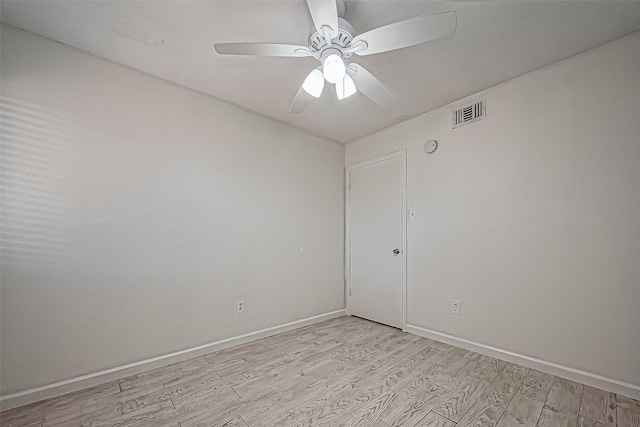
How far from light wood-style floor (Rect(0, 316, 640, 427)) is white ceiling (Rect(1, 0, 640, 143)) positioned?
7.94ft

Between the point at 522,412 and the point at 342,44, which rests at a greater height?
the point at 342,44

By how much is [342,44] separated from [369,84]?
32 cm

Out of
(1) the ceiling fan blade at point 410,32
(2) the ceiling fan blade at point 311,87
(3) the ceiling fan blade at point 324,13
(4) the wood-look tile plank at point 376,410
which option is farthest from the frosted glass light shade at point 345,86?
(4) the wood-look tile plank at point 376,410

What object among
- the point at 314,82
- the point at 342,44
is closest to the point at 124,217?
the point at 314,82

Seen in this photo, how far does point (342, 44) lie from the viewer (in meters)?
1.48

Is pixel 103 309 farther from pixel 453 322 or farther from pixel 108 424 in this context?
pixel 453 322

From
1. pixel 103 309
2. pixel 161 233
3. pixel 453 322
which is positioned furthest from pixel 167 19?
pixel 453 322

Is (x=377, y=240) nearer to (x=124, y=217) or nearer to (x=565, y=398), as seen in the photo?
(x=565, y=398)

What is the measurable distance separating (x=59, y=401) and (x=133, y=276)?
85cm

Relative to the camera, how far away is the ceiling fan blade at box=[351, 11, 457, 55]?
3.92 feet

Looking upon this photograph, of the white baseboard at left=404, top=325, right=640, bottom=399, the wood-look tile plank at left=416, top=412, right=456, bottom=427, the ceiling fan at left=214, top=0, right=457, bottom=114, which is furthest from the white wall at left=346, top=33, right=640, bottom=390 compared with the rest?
the ceiling fan at left=214, top=0, right=457, bottom=114

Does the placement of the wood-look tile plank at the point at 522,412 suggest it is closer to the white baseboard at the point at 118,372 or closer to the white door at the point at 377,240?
the white door at the point at 377,240

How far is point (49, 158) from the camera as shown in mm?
1795

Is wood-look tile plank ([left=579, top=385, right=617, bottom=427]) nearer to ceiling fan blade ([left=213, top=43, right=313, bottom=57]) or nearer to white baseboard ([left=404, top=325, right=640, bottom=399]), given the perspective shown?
white baseboard ([left=404, top=325, right=640, bottom=399])
